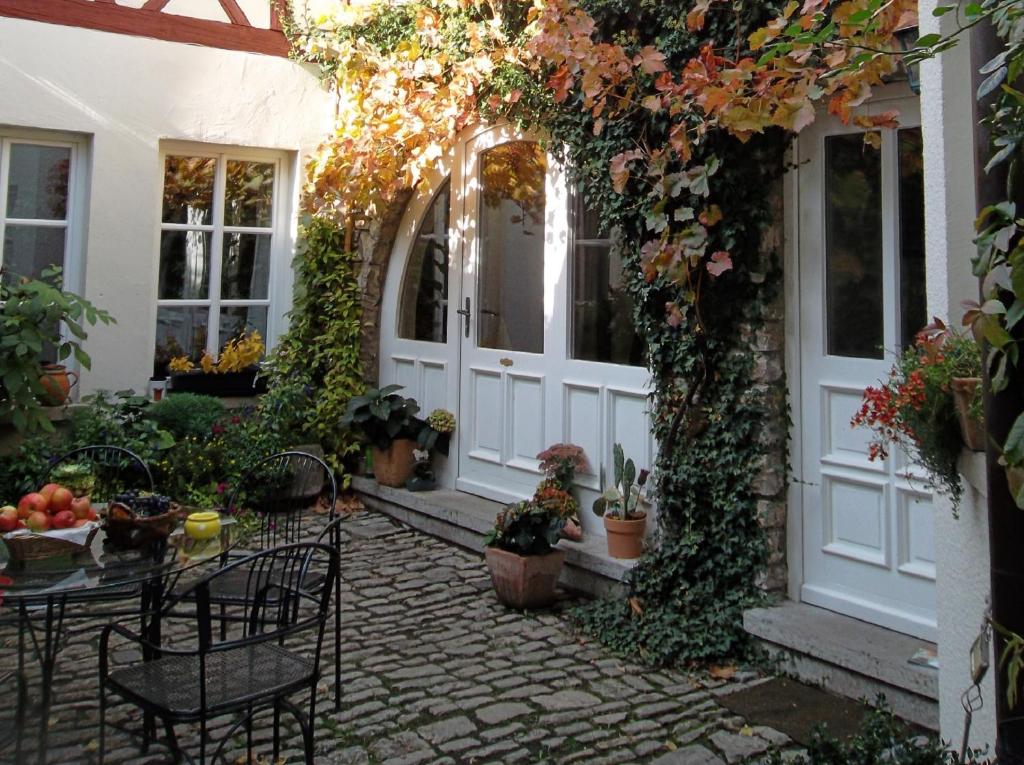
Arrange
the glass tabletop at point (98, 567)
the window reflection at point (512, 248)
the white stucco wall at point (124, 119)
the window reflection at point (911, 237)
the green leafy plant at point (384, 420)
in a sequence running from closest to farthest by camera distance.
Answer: the glass tabletop at point (98, 567), the window reflection at point (911, 237), the window reflection at point (512, 248), the white stucco wall at point (124, 119), the green leafy plant at point (384, 420)

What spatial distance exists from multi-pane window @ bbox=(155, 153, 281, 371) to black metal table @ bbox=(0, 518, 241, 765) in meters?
3.93

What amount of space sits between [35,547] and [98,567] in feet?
0.77

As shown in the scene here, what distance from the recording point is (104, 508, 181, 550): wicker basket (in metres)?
3.25

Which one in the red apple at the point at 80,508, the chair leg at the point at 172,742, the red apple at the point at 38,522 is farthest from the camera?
the red apple at the point at 80,508

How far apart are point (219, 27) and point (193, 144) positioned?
87cm

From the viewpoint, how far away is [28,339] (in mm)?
5375

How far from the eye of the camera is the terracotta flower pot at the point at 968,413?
229 centimetres

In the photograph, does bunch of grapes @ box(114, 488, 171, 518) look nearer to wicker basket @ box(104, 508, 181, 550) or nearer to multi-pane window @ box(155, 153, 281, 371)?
wicker basket @ box(104, 508, 181, 550)

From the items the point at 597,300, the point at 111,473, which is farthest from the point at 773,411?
the point at 111,473

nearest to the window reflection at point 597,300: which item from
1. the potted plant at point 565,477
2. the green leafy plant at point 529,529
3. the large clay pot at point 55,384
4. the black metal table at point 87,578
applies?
the potted plant at point 565,477

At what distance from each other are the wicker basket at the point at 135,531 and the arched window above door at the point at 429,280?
147 inches

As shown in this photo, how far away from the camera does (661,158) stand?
435cm

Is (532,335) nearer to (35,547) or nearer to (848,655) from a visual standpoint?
(848,655)

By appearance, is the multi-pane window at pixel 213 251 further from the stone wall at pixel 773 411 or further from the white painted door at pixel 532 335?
the stone wall at pixel 773 411
